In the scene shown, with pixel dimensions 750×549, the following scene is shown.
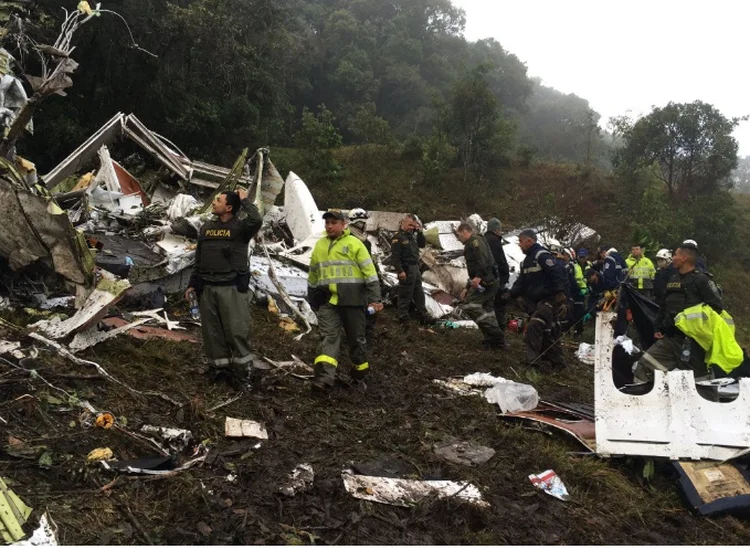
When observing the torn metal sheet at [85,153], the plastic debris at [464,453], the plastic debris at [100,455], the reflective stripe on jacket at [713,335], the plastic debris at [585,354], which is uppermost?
the torn metal sheet at [85,153]

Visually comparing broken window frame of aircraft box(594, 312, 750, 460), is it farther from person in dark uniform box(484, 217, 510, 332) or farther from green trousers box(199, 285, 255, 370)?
person in dark uniform box(484, 217, 510, 332)

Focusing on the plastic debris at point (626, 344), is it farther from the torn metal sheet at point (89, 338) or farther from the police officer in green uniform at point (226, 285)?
the torn metal sheet at point (89, 338)

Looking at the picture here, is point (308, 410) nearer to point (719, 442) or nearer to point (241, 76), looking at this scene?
point (719, 442)

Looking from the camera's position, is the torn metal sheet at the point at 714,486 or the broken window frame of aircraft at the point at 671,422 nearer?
the torn metal sheet at the point at 714,486

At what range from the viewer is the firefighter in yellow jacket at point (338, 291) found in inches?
174

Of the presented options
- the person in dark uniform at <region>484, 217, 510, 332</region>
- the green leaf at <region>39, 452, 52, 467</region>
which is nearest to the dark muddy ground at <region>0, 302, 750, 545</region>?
the green leaf at <region>39, 452, 52, 467</region>

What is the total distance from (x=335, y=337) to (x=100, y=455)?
1968 mm

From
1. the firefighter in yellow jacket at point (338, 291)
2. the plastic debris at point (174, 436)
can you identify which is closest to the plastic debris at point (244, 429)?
the plastic debris at point (174, 436)

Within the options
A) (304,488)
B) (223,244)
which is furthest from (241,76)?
(304,488)

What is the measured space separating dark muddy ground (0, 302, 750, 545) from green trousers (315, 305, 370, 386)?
0.80 feet

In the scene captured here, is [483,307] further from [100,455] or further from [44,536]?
[44,536]

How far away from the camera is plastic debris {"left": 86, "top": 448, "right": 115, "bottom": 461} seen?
288 cm

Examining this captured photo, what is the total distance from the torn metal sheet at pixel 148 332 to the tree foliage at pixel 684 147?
16.0 meters

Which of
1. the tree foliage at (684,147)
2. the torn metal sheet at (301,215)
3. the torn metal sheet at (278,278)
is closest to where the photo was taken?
the torn metal sheet at (278,278)
